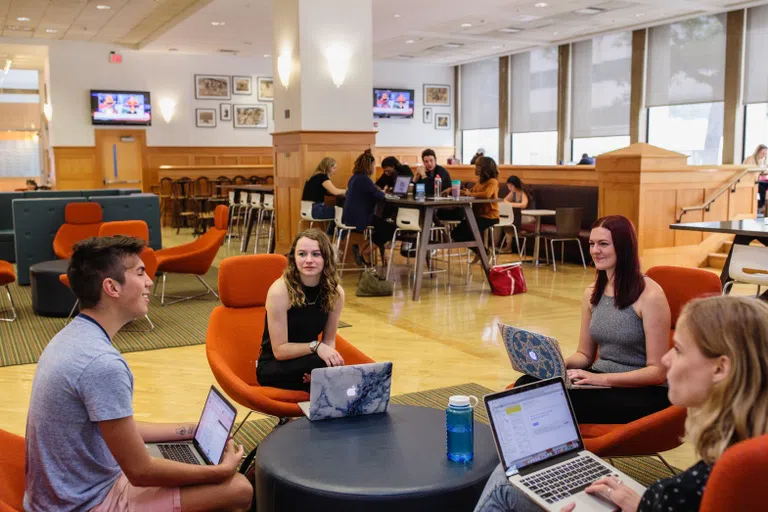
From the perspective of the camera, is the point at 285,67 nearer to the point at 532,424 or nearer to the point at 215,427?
the point at 215,427

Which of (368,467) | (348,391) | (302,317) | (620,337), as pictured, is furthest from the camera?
(302,317)

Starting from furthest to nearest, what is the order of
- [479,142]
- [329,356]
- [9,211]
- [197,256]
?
1. [479,142]
2. [9,211]
3. [197,256]
4. [329,356]

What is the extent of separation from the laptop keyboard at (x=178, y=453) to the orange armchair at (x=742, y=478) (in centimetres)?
159

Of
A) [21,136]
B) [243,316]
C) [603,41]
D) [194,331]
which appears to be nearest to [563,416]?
[243,316]

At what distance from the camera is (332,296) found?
3.37m

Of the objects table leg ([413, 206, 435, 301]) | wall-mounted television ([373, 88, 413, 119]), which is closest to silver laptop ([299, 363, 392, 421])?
table leg ([413, 206, 435, 301])

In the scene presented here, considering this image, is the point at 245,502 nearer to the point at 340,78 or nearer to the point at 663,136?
the point at 340,78

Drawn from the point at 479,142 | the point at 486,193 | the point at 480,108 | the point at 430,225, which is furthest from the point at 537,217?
the point at 479,142

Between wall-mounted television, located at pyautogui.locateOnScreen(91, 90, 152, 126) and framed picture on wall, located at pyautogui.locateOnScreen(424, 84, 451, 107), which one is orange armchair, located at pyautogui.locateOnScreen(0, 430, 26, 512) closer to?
wall-mounted television, located at pyautogui.locateOnScreen(91, 90, 152, 126)

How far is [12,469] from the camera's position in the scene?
214 cm

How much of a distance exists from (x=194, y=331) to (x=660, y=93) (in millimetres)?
10678

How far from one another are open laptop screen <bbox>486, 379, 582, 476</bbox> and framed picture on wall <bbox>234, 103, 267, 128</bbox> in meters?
15.9

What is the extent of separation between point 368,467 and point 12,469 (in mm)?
1018

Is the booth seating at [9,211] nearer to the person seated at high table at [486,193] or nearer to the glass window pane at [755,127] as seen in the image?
the person seated at high table at [486,193]
